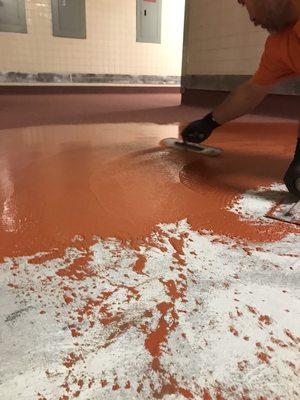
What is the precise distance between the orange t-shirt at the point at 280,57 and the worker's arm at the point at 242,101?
5 centimetres

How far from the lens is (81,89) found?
581cm

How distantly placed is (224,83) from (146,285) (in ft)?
10.1

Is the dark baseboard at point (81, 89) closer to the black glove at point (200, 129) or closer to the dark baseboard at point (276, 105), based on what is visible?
the dark baseboard at point (276, 105)

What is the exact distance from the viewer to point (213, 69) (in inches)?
137

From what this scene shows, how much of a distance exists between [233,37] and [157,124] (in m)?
1.38

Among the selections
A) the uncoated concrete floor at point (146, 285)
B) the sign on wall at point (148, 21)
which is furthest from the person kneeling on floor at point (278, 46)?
the sign on wall at point (148, 21)

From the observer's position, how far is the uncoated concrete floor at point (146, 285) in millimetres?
451

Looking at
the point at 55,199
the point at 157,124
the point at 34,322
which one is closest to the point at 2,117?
the point at 157,124

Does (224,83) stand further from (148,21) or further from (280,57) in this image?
(148,21)

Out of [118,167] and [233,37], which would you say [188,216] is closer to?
[118,167]

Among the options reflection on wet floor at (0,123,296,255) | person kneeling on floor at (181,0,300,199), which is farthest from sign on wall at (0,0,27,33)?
person kneeling on floor at (181,0,300,199)

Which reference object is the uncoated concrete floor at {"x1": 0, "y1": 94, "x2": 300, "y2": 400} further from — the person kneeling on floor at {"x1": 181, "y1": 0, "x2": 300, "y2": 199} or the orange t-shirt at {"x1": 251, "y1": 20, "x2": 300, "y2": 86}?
Result: the orange t-shirt at {"x1": 251, "y1": 20, "x2": 300, "y2": 86}

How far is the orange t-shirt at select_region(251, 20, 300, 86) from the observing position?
1035 millimetres

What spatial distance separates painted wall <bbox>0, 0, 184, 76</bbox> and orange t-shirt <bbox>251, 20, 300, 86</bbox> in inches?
193
